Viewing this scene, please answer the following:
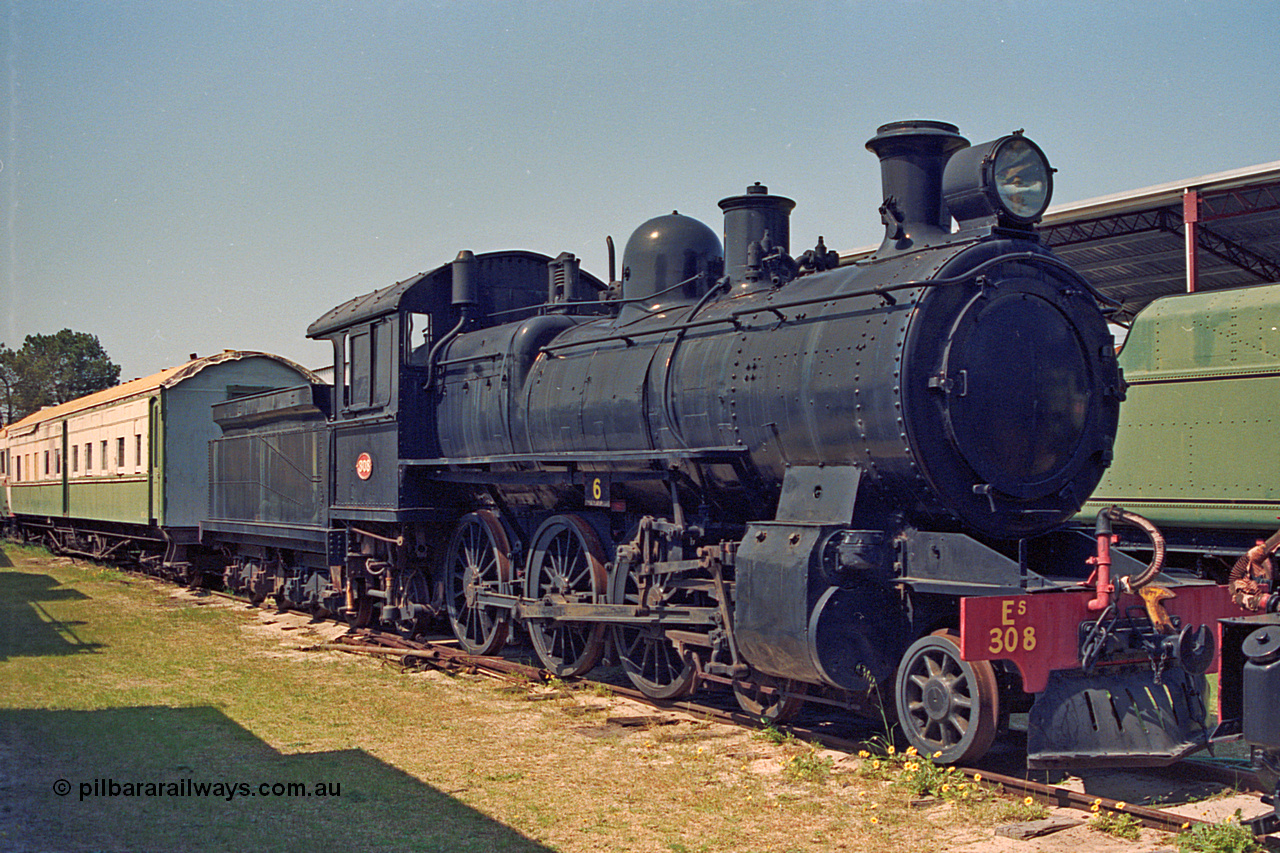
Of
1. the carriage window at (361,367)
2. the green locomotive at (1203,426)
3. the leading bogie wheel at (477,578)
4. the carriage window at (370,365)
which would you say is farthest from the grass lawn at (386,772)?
the green locomotive at (1203,426)

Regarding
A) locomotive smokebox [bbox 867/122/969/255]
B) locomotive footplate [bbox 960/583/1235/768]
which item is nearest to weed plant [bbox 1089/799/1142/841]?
locomotive footplate [bbox 960/583/1235/768]

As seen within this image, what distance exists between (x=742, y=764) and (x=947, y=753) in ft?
4.28

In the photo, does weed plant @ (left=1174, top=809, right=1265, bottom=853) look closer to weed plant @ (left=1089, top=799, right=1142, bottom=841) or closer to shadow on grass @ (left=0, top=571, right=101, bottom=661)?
Result: weed plant @ (left=1089, top=799, right=1142, bottom=841)

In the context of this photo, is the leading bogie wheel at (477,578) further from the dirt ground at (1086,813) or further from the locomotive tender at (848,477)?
the dirt ground at (1086,813)

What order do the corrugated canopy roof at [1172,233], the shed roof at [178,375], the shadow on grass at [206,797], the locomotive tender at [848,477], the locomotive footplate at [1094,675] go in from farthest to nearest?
the shed roof at [178,375] → the corrugated canopy roof at [1172,233] → the locomotive tender at [848,477] → the locomotive footplate at [1094,675] → the shadow on grass at [206,797]

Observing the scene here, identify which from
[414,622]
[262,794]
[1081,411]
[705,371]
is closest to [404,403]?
[414,622]

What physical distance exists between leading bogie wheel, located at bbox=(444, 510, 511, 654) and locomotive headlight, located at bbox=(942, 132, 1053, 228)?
533 cm

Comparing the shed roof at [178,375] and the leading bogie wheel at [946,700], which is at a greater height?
the shed roof at [178,375]

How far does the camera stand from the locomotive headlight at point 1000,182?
7586 mm

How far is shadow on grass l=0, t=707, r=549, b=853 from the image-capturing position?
5.68 m

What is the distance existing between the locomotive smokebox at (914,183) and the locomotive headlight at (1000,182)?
8.1 inches

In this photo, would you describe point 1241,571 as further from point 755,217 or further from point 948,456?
point 755,217

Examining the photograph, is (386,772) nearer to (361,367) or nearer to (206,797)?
(206,797)

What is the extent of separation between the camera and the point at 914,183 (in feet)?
26.5
